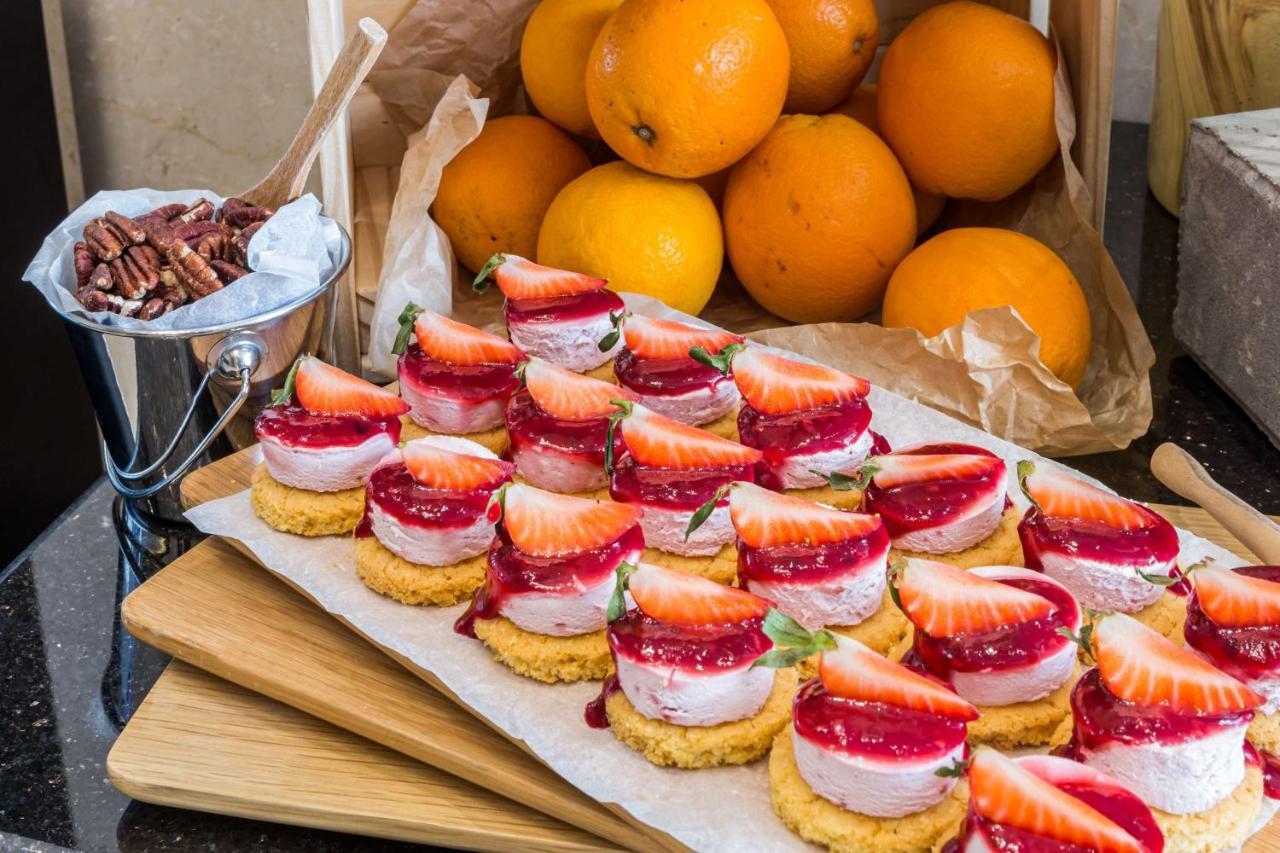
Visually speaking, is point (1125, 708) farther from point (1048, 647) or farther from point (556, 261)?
point (556, 261)

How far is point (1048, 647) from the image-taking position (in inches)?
36.8

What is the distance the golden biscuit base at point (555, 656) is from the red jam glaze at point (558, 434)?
0.20 metres

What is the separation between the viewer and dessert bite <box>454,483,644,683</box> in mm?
1016

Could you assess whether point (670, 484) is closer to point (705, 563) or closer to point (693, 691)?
point (705, 563)

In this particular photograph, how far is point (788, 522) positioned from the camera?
1.02 metres

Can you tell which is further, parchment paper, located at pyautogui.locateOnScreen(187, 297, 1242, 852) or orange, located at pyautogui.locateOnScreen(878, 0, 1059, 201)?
orange, located at pyautogui.locateOnScreen(878, 0, 1059, 201)

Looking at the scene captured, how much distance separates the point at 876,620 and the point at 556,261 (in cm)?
54

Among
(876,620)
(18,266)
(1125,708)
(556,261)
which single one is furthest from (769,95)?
(18,266)

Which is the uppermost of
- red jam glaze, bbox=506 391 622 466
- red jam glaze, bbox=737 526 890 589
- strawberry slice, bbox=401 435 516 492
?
red jam glaze, bbox=737 526 890 589

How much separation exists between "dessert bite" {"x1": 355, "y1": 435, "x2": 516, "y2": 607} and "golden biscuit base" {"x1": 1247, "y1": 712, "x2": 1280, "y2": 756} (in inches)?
21.6

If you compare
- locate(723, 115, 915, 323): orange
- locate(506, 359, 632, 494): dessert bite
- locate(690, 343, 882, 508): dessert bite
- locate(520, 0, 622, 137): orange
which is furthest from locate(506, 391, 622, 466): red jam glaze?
locate(520, 0, 622, 137): orange

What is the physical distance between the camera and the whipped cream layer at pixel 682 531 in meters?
1.10

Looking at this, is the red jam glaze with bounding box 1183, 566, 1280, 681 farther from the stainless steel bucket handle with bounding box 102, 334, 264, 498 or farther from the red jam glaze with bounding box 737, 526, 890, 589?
the stainless steel bucket handle with bounding box 102, 334, 264, 498

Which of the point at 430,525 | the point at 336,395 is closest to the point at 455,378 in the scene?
the point at 336,395
